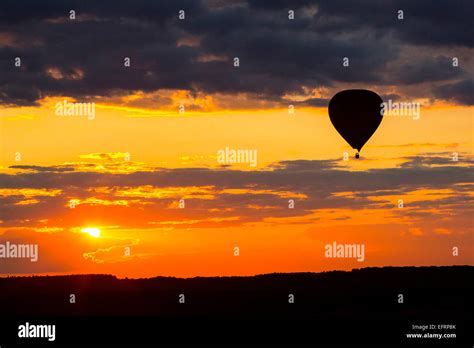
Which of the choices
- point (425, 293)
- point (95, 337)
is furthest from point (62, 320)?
point (425, 293)

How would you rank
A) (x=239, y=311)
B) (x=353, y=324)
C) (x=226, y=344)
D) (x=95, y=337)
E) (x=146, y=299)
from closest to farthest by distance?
(x=226, y=344) → (x=95, y=337) → (x=353, y=324) → (x=239, y=311) → (x=146, y=299)

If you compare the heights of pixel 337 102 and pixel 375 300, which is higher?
pixel 337 102

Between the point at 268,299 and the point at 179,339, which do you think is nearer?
the point at 179,339

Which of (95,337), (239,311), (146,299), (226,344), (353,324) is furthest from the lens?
(146,299)

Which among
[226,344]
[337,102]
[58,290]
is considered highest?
[337,102]

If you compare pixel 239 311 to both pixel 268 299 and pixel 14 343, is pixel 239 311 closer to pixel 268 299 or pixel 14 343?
pixel 268 299
